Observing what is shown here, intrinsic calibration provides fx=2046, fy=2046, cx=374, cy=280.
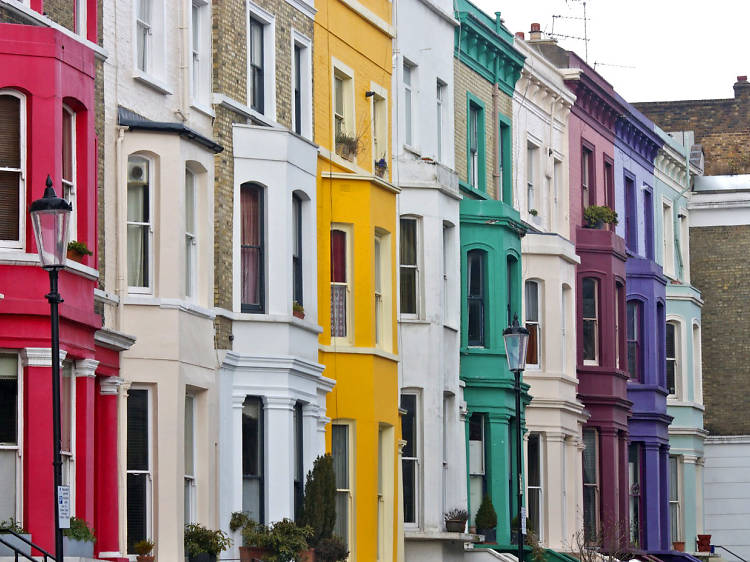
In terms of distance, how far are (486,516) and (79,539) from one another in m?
18.2

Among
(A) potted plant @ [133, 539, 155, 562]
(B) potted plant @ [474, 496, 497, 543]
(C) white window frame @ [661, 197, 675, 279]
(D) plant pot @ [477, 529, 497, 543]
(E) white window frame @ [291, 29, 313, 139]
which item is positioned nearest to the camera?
(A) potted plant @ [133, 539, 155, 562]

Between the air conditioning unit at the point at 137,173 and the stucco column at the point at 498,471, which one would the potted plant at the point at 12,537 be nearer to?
the air conditioning unit at the point at 137,173

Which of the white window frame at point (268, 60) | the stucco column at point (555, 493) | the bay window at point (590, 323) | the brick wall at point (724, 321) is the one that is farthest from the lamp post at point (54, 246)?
the brick wall at point (724, 321)

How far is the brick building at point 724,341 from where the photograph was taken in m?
66.1

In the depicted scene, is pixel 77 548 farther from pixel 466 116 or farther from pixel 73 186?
pixel 466 116

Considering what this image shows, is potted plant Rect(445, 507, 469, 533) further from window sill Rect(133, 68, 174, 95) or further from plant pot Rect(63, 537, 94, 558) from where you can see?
plant pot Rect(63, 537, 94, 558)

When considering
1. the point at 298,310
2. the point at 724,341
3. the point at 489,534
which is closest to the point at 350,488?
the point at 298,310

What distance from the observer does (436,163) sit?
43031 mm

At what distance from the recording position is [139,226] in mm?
30859

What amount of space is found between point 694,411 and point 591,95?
12399 mm

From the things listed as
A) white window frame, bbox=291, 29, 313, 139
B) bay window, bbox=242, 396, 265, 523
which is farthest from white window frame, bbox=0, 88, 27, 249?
white window frame, bbox=291, 29, 313, 139

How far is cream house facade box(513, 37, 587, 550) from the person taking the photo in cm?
4925

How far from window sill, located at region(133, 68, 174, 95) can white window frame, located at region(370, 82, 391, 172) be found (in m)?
8.87

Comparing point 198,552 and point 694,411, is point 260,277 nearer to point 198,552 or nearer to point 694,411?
point 198,552
